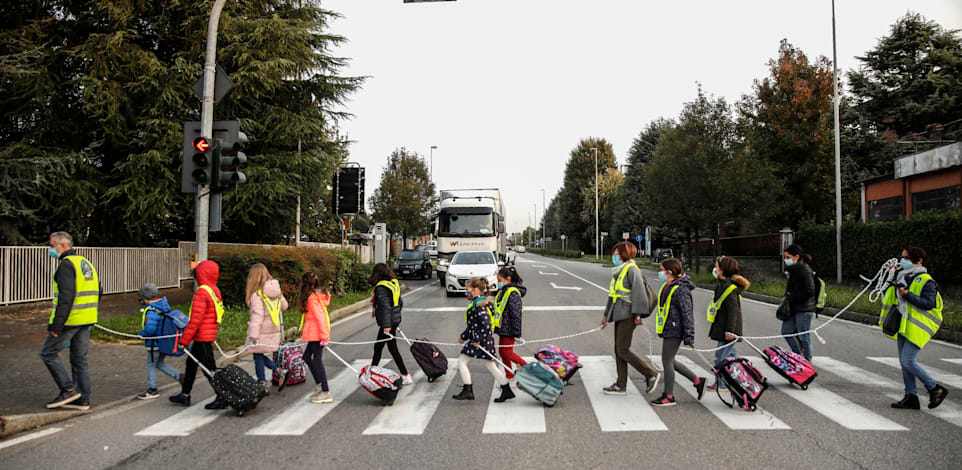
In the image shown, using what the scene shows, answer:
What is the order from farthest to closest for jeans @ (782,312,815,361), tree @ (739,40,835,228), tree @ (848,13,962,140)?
tree @ (848,13,962,140), tree @ (739,40,835,228), jeans @ (782,312,815,361)

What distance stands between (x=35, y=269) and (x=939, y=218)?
2515 cm

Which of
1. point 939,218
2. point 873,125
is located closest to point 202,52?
point 939,218

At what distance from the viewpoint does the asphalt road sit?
14.7 feet

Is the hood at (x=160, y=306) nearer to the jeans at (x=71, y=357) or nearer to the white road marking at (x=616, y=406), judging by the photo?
the jeans at (x=71, y=357)

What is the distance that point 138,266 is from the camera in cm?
1875

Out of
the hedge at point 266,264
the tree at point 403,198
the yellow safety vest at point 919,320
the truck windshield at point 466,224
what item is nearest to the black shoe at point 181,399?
the hedge at point 266,264

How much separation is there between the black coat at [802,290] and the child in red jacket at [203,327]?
252 inches

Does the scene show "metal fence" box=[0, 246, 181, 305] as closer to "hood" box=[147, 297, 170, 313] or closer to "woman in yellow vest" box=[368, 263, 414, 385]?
"hood" box=[147, 297, 170, 313]

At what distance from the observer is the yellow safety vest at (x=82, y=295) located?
586 cm

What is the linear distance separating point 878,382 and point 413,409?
541 cm

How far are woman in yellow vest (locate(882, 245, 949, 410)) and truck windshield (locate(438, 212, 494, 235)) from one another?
1944 centimetres

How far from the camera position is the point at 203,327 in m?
6.11

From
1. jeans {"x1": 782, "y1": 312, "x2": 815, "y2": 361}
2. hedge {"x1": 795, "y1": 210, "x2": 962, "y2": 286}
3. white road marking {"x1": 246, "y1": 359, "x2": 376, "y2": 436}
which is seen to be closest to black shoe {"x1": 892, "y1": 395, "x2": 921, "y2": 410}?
jeans {"x1": 782, "y1": 312, "x2": 815, "y2": 361}

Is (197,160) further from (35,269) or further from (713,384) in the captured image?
(35,269)
